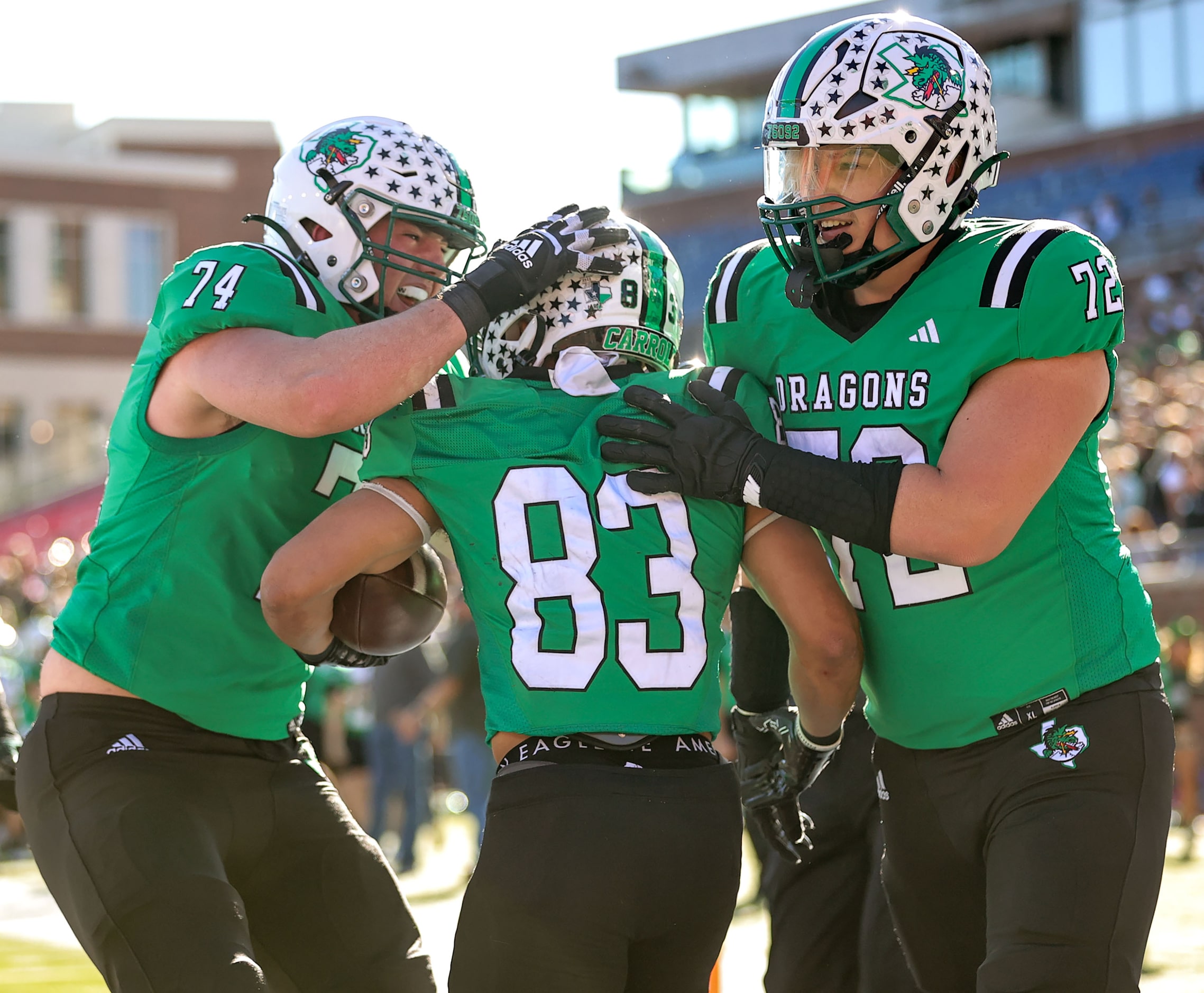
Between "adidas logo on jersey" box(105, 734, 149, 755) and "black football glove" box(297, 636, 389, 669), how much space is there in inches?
13.3

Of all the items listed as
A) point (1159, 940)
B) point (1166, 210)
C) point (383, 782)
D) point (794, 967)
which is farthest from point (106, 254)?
point (794, 967)

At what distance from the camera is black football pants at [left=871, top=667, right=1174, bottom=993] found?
2574 millimetres

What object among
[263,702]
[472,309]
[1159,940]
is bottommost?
[1159,940]

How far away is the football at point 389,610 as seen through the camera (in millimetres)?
2943

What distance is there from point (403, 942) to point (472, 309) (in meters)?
1.29

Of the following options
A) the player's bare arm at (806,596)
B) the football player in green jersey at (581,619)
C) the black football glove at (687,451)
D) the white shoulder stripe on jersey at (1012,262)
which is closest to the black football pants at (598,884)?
the football player in green jersey at (581,619)

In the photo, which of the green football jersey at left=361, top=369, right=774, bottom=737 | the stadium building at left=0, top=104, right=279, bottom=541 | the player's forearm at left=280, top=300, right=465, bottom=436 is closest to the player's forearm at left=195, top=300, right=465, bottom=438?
the player's forearm at left=280, top=300, right=465, bottom=436

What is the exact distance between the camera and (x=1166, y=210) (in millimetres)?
23734

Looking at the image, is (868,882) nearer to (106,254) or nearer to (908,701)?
(908,701)

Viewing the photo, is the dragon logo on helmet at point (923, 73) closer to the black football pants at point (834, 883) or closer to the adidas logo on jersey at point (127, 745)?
the black football pants at point (834, 883)

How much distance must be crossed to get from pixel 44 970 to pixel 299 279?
522 centimetres

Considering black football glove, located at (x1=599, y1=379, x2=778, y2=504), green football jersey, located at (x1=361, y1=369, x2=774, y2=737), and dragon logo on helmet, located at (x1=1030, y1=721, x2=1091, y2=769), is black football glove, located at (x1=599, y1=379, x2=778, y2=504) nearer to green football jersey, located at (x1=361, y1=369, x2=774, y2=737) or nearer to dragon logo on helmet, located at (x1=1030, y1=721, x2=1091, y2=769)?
green football jersey, located at (x1=361, y1=369, x2=774, y2=737)

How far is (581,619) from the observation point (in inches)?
99.1

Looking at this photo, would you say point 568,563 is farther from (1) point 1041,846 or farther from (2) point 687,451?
(1) point 1041,846
